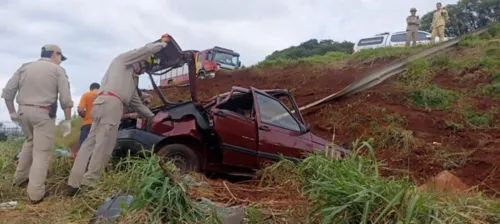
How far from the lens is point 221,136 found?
702 cm

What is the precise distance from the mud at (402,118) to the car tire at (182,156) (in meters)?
2.35

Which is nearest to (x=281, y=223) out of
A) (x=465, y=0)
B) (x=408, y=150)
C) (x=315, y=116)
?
(x=408, y=150)

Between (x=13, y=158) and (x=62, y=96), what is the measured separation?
5.88ft

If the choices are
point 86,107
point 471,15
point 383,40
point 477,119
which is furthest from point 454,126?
point 471,15

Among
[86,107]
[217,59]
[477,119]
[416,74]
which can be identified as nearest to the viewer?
[86,107]

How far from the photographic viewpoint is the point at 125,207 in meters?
4.39

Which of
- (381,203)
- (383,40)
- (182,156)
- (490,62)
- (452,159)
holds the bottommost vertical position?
(452,159)

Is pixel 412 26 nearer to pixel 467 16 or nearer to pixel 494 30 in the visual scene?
pixel 494 30

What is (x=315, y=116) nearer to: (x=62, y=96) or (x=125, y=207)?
(x=62, y=96)

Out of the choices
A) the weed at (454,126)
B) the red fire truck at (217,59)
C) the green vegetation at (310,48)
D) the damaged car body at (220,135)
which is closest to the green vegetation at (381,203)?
the damaged car body at (220,135)

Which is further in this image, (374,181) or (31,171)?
(31,171)

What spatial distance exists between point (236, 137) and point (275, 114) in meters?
0.75

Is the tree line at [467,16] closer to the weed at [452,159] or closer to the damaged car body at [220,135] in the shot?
the weed at [452,159]

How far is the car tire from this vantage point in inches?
272
